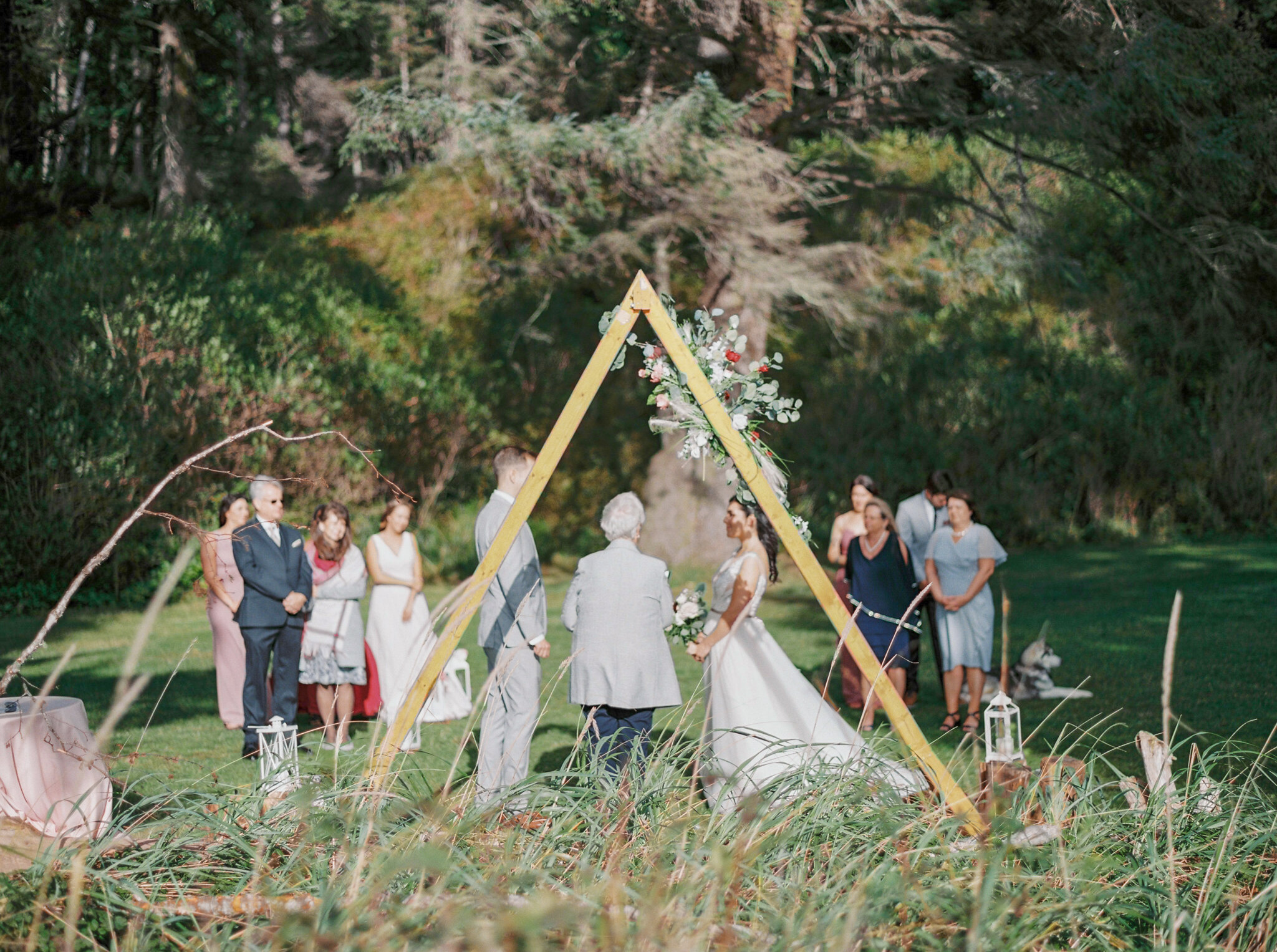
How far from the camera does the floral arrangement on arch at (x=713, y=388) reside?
488cm

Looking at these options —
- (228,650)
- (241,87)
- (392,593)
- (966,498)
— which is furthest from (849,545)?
(241,87)

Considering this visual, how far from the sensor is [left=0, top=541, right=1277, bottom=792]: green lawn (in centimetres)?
729

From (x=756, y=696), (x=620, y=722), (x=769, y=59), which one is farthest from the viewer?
(x=769, y=59)

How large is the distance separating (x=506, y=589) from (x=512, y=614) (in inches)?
5.0

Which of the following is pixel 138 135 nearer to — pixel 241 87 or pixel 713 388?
pixel 241 87

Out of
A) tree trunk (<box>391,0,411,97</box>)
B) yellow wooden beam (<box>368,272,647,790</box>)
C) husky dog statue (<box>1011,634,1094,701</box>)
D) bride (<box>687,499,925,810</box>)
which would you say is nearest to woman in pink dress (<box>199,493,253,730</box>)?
A: bride (<box>687,499,925,810</box>)

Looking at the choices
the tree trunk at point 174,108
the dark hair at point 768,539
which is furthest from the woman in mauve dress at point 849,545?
the tree trunk at point 174,108

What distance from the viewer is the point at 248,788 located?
4.26 metres

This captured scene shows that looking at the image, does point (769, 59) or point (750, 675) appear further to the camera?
point (769, 59)

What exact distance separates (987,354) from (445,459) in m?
9.81

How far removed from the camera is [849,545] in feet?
27.1

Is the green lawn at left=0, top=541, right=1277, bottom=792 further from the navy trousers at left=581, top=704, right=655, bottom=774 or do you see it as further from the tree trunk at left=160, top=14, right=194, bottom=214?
the tree trunk at left=160, top=14, right=194, bottom=214

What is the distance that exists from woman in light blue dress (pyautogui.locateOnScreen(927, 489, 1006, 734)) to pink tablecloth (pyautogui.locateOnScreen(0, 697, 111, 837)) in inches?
211

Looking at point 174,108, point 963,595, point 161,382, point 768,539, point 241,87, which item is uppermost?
point 241,87
